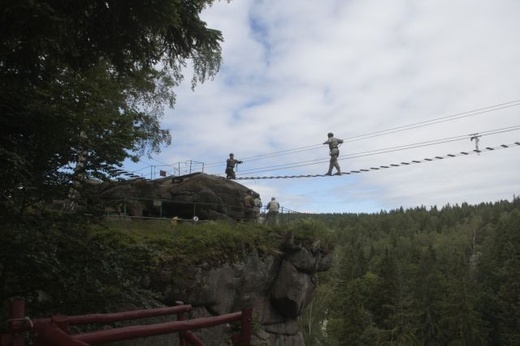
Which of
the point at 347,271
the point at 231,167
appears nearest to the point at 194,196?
the point at 231,167

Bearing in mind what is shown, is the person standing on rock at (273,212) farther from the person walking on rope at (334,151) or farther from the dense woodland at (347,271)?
the person walking on rope at (334,151)

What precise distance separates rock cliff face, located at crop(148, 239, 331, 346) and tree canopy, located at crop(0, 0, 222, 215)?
5.45 metres

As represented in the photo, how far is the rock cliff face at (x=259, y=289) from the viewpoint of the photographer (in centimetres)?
1189

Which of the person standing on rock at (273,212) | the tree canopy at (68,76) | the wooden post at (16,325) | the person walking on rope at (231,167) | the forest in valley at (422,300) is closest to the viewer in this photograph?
the wooden post at (16,325)

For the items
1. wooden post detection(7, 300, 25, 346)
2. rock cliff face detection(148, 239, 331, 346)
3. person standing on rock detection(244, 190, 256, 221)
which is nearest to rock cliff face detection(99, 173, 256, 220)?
person standing on rock detection(244, 190, 256, 221)

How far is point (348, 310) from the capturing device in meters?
44.3

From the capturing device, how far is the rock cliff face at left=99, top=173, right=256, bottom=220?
19609 mm

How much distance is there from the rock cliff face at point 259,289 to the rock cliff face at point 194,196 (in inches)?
152

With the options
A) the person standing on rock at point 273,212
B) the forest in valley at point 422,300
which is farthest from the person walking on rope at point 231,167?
the forest in valley at point 422,300

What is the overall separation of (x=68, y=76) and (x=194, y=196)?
1343 centimetres

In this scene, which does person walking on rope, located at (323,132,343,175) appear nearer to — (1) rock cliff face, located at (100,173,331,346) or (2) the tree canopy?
(1) rock cliff face, located at (100,173,331,346)

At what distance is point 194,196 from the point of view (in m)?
20.1

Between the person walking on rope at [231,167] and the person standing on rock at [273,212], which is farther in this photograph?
the person walking on rope at [231,167]

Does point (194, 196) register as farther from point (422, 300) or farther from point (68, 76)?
point (422, 300)
